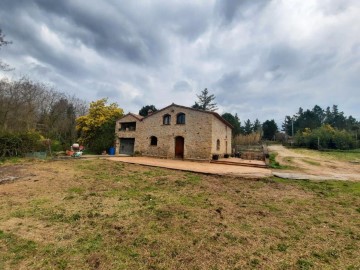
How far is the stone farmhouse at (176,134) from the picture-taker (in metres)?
18.0

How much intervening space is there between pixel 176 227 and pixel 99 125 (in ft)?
74.1

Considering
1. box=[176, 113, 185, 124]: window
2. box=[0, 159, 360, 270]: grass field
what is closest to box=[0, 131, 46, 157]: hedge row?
box=[0, 159, 360, 270]: grass field

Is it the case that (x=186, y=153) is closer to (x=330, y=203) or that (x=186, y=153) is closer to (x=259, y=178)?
(x=259, y=178)

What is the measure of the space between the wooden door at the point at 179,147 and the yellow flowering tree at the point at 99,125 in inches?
340

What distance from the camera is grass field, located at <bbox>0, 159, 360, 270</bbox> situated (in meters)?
3.53

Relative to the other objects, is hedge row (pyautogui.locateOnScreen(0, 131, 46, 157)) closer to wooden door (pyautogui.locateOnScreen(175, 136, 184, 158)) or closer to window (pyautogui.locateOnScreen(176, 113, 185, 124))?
wooden door (pyautogui.locateOnScreen(175, 136, 184, 158))

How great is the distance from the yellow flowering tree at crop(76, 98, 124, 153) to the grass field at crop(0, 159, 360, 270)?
1551cm

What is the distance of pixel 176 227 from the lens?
4766 millimetres

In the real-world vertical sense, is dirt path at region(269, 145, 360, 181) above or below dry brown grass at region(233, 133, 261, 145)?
below

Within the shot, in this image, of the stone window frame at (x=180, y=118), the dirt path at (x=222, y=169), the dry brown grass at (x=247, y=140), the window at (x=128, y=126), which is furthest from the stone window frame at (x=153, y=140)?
the dry brown grass at (x=247, y=140)

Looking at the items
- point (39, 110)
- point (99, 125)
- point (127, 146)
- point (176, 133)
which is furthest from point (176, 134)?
point (39, 110)

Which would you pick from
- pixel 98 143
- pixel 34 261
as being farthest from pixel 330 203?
pixel 98 143

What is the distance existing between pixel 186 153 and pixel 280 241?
14556 millimetres

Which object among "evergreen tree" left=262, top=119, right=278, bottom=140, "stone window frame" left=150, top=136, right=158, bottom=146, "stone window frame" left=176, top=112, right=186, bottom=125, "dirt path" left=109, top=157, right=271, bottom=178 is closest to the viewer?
"dirt path" left=109, top=157, right=271, bottom=178
